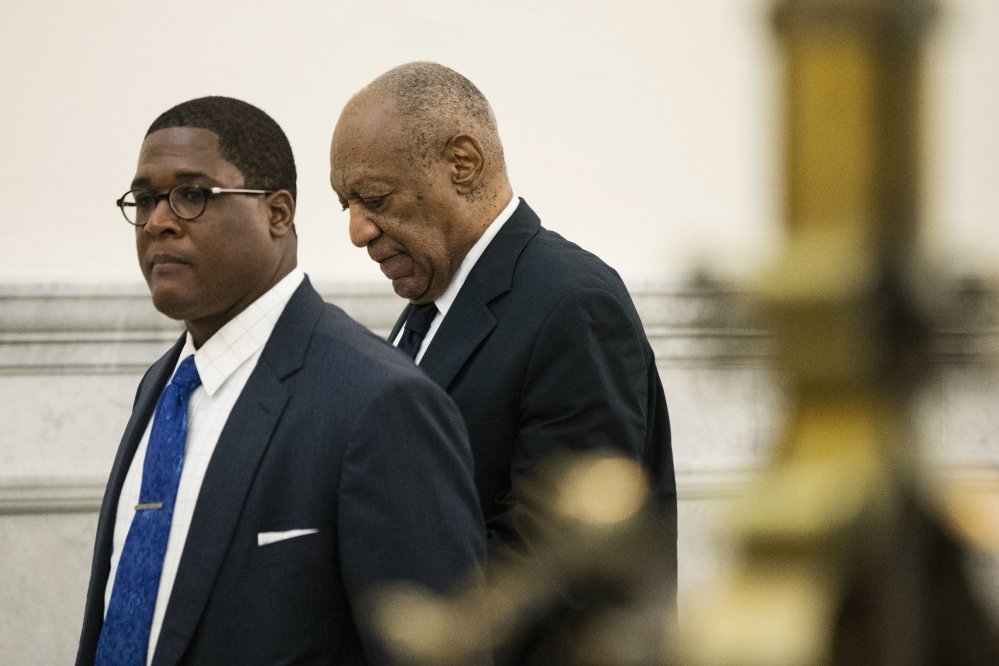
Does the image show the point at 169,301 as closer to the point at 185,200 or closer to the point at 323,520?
the point at 185,200

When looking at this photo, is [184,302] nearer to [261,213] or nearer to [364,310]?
[261,213]

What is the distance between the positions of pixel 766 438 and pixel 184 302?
1.52m

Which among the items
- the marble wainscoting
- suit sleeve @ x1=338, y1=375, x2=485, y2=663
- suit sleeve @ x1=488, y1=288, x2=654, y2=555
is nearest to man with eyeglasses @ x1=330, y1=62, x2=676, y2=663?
suit sleeve @ x1=488, y1=288, x2=654, y2=555

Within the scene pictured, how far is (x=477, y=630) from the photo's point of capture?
1.32ft

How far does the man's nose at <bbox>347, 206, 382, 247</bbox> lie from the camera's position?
2.12 m

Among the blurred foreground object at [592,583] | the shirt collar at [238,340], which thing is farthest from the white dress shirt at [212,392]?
the blurred foreground object at [592,583]

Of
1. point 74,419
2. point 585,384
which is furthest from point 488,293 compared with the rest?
point 74,419

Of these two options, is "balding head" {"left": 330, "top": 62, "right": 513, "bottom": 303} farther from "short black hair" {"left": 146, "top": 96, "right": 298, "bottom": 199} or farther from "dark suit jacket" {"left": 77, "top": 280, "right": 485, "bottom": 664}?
"dark suit jacket" {"left": 77, "top": 280, "right": 485, "bottom": 664}

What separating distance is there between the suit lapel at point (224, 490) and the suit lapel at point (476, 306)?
1.00ft

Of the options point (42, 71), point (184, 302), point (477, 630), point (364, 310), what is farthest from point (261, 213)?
point (42, 71)

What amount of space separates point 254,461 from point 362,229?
1.88 feet

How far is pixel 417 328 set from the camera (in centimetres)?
219

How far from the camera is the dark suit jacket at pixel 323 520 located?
159 centimetres

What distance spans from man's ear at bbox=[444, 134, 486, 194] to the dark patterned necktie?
0.65 ft
